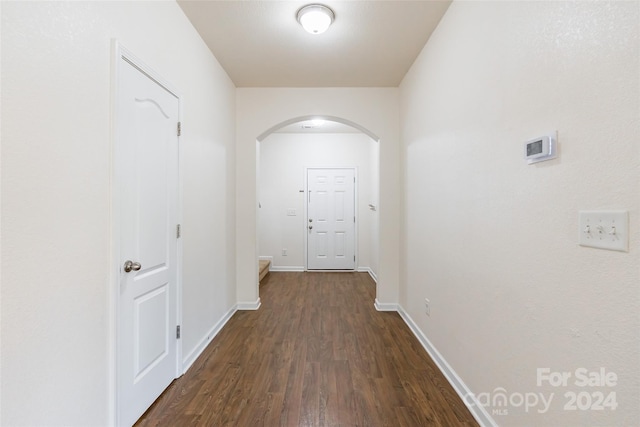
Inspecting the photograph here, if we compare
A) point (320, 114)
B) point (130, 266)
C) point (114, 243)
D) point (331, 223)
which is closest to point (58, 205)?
point (114, 243)

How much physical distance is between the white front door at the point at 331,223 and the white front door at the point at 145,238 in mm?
3915

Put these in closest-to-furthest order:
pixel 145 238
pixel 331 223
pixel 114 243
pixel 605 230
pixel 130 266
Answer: pixel 605 230
pixel 114 243
pixel 130 266
pixel 145 238
pixel 331 223

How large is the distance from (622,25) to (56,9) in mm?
2040

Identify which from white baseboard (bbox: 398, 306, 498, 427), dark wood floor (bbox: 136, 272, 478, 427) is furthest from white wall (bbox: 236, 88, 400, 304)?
white baseboard (bbox: 398, 306, 498, 427)

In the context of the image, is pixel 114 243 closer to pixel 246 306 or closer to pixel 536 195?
pixel 536 195

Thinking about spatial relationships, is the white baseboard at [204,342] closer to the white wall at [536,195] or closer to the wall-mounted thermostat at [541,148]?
the white wall at [536,195]

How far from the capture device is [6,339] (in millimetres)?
997

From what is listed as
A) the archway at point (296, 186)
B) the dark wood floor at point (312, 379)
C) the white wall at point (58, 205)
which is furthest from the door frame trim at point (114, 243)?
the archway at point (296, 186)

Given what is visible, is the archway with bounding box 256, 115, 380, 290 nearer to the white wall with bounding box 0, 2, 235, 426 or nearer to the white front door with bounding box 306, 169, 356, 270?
the white front door with bounding box 306, 169, 356, 270

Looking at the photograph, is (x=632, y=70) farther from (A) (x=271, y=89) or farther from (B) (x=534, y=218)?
(A) (x=271, y=89)

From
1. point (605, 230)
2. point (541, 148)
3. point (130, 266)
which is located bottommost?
point (130, 266)

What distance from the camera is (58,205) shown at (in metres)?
1.19

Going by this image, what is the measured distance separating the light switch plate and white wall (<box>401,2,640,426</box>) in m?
0.02

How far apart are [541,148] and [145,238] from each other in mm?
2139
